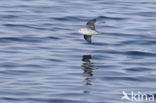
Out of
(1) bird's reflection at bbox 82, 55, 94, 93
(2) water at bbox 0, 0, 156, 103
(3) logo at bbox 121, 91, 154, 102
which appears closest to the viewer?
(3) logo at bbox 121, 91, 154, 102

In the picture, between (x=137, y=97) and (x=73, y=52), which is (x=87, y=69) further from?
(x=137, y=97)

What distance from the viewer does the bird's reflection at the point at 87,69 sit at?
22.0 meters

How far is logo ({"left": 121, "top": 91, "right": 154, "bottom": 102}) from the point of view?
1969cm

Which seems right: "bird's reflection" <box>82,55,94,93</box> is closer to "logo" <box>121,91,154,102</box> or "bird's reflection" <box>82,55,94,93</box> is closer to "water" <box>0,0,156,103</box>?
"water" <box>0,0,156,103</box>

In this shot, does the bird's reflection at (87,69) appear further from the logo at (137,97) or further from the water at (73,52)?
the logo at (137,97)

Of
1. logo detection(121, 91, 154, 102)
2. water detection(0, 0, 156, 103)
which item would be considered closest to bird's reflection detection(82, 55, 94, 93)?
water detection(0, 0, 156, 103)

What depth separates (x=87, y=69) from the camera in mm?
23609

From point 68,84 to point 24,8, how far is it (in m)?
15.1

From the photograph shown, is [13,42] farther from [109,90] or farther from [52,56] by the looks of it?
[109,90]

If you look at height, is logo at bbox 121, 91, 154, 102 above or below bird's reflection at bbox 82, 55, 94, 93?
below

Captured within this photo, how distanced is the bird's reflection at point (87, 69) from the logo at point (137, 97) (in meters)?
1.30

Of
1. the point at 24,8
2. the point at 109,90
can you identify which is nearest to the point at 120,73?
the point at 109,90

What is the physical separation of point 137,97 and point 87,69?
4018 mm

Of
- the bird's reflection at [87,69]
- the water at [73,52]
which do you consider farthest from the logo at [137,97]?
the bird's reflection at [87,69]
